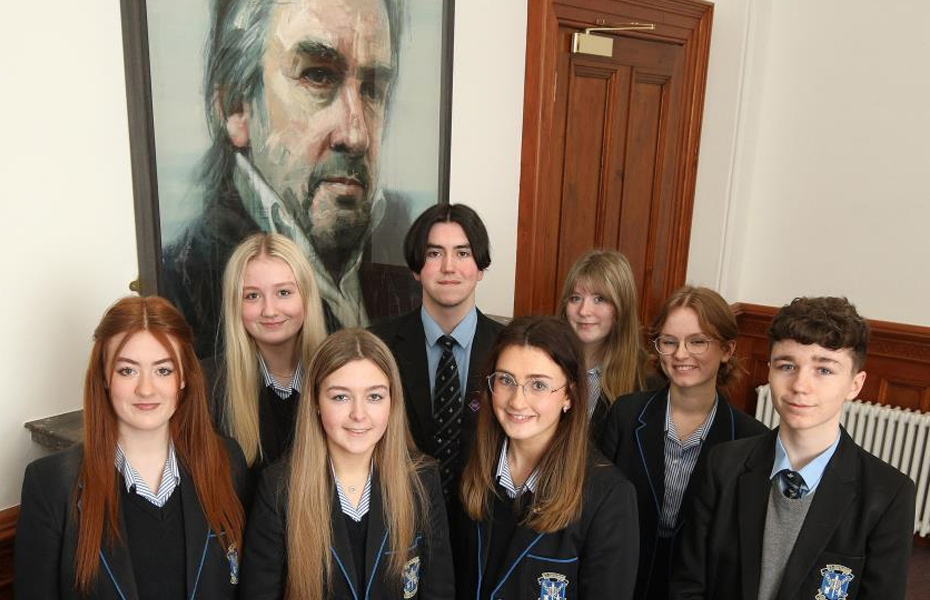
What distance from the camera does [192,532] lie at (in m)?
1.77

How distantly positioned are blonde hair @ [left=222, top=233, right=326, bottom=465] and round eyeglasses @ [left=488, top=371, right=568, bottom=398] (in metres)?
0.53

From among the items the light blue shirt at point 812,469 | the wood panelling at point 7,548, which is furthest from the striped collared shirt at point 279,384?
the light blue shirt at point 812,469

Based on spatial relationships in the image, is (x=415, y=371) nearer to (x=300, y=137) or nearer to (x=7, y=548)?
(x=300, y=137)

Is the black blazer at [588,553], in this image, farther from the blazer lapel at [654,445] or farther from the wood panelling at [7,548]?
the wood panelling at [7,548]

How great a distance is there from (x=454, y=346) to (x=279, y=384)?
521mm

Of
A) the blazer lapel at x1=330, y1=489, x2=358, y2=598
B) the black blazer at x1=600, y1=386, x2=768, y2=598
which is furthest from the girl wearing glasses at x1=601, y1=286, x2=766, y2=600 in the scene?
the blazer lapel at x1=330, y1=489, x2=358, y2=598

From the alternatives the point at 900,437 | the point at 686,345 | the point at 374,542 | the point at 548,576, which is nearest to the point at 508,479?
the point at 548,576

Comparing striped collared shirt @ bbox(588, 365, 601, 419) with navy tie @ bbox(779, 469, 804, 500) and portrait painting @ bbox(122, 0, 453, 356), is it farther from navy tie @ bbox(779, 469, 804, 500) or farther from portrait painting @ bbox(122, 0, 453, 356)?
portrait painting @ bbox(122, 0, 453, 356)

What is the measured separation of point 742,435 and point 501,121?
5.98 ft

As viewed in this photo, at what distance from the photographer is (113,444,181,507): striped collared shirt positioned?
1744 millimetres

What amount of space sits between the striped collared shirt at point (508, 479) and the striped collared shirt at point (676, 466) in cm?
48

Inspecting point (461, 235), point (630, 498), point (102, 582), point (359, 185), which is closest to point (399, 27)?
point (359, 185)

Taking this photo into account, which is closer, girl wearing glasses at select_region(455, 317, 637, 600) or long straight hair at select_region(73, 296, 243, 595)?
long straight hair at select_region(73, 296, 243, 595)

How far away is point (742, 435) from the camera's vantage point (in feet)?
7.04
